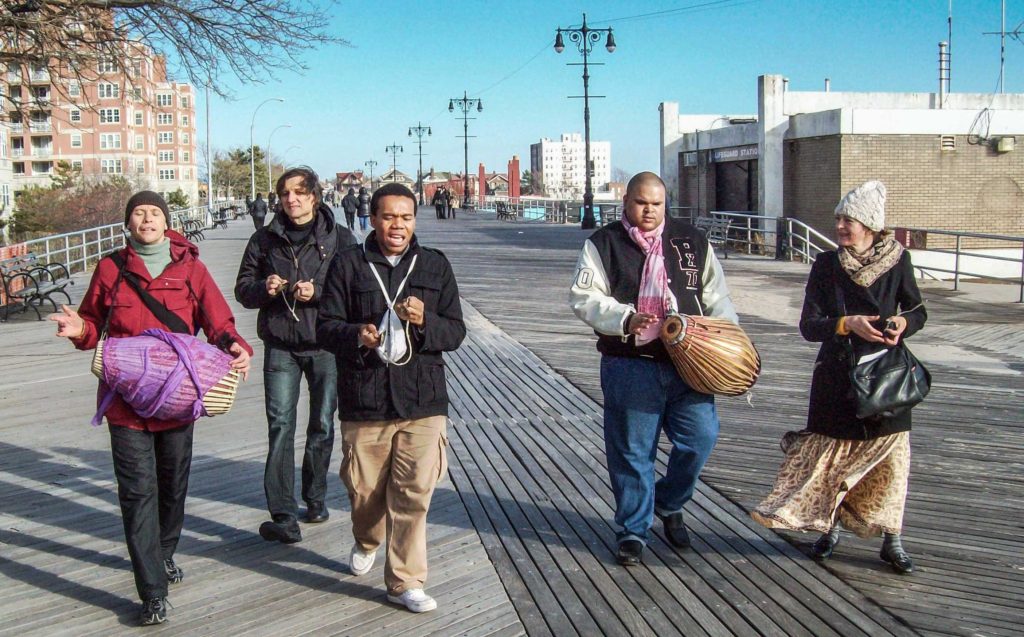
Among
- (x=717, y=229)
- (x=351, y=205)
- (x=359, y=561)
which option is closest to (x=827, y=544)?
(x=359, y=561)

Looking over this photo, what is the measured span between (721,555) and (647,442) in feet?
2.12

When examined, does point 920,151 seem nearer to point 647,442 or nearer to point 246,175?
point 647,442

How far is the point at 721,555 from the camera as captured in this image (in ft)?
15.6

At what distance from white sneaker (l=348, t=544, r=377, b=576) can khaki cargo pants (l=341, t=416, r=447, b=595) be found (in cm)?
34

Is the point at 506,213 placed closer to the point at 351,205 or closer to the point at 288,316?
the point at 351,205

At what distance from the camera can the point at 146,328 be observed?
421 cm

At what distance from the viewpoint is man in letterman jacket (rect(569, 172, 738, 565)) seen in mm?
4582

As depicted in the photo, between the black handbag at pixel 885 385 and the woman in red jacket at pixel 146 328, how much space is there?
258 centimetres

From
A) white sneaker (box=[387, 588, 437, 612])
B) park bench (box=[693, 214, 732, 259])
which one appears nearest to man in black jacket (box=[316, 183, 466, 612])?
white sneaker (box=[387, 588, 437, 612])

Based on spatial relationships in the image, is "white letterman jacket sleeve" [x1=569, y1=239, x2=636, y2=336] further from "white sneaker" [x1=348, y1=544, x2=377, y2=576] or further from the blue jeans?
"white sneaker" [x1=348, y1=544, x2=377, y2=576]

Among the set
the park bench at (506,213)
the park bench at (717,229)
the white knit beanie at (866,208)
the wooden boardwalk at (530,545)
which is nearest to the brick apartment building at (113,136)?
the wooden boardwalk at (530,545)

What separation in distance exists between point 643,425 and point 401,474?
3.70ft

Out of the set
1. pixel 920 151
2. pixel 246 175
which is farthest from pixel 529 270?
pixel 246 175

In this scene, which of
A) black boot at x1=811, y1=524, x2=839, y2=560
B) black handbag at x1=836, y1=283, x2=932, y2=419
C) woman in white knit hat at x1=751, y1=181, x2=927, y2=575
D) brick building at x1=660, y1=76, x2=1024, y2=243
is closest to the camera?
black handbag at x1=836, y1=283, x2=932, y2=419
